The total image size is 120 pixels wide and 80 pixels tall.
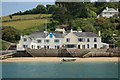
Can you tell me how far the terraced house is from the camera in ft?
177

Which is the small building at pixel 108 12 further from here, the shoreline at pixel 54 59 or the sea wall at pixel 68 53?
the shoreline at pixel 54 59

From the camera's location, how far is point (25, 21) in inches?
3130

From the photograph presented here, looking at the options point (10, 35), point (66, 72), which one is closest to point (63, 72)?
point (66, 72)

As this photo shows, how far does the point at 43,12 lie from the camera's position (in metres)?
86.6

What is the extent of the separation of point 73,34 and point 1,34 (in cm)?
1319

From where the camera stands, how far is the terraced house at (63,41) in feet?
177

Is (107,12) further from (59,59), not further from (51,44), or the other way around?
(59,59)

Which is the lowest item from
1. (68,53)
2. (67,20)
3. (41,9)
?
(68,53)

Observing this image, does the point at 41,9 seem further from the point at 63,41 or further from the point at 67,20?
the point at 63,41

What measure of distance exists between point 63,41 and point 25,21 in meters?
26.1

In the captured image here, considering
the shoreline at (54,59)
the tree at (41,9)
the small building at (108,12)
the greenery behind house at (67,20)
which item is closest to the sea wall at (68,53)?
the shoreline at (54,59)

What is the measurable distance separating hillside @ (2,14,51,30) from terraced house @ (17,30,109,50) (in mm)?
18408

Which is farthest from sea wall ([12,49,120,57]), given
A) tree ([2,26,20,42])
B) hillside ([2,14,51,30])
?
hillside ([2,14,51,30])

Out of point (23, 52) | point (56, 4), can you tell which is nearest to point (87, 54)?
point (23, 52)
